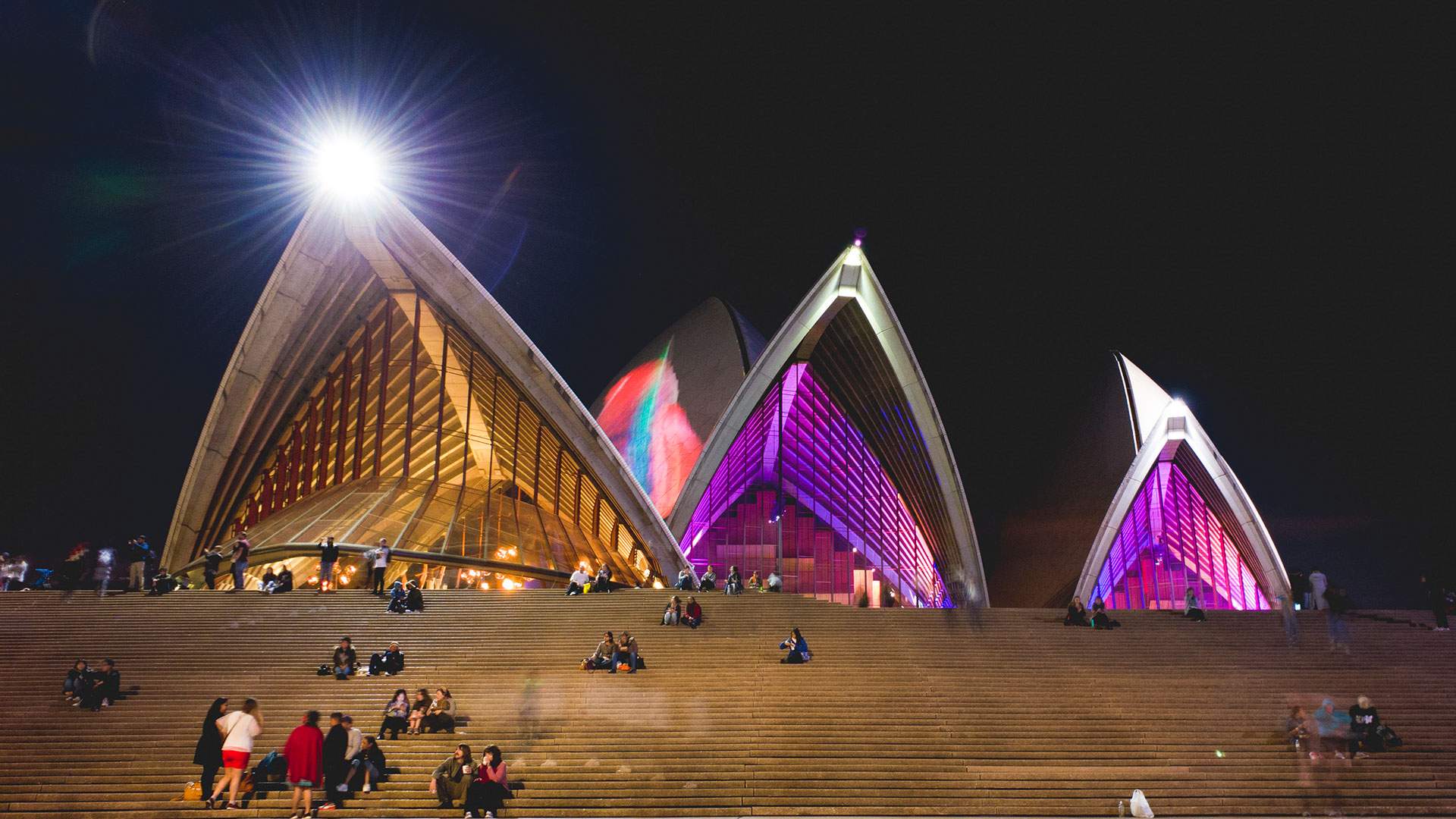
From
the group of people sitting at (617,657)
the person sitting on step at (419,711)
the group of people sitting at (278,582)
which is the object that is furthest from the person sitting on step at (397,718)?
the group of people sitting at (278,582)

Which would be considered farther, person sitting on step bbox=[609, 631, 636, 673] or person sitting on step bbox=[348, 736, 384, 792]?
person sitting on step bbox=[609, 631, 636, 673]

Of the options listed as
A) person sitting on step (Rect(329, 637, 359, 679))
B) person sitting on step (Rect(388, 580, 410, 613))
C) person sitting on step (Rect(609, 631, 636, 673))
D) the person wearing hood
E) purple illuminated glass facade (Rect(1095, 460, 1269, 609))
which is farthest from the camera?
purple illuminated glass facade (Rect(1095, 460, 1269, 609))

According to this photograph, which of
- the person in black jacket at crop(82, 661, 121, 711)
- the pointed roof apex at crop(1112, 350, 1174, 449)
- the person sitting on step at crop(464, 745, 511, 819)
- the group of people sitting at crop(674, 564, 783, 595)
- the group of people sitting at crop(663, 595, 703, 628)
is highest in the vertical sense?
the pointed roof apex at crop(1112, 350, 1174, 449)

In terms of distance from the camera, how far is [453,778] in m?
8.47

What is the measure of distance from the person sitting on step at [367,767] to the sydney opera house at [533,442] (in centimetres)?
1060

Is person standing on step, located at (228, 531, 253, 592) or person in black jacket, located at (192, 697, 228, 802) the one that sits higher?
person standing on step, located at (228, 531, 253, 592)

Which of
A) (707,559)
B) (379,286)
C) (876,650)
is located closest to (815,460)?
(707,559)

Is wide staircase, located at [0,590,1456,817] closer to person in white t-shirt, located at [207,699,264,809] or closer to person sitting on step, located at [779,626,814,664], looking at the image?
person sitting on step, located at [779,626,814,664]

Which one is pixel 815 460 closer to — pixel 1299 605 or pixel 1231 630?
pixel 1299 605

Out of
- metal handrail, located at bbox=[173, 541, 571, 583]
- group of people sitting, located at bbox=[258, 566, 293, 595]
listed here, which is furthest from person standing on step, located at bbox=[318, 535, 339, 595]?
metal handrail, located at bbox=[173, 541, 571, 583]

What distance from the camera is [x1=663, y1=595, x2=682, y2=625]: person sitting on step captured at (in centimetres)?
1352

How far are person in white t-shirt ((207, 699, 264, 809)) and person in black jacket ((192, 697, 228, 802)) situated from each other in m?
0.11

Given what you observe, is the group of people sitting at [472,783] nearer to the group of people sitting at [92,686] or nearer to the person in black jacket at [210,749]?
the person in black jacket at [210,749]

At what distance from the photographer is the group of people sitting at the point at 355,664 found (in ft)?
37.2
